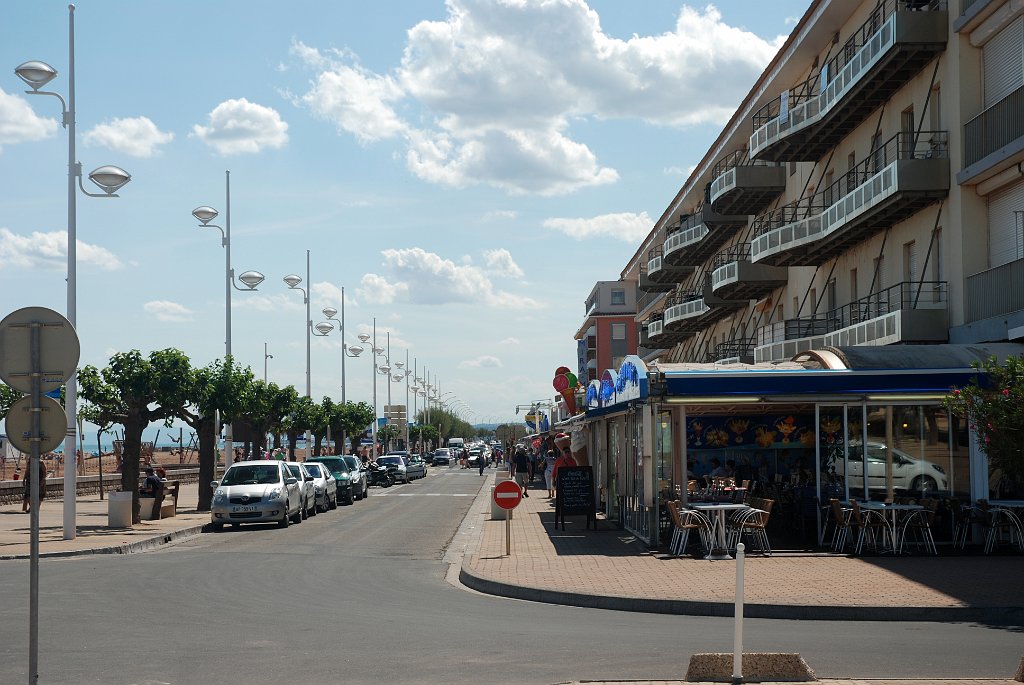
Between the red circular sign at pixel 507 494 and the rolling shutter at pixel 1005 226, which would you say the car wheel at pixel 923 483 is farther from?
the red circular sign at pixel 507 494

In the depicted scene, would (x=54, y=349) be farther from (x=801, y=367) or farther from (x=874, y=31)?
(x=874, y=31)

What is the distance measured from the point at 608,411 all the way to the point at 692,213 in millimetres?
38395

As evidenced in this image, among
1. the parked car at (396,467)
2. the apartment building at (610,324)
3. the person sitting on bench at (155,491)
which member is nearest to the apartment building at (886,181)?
the person sitting on bench at (155,491)

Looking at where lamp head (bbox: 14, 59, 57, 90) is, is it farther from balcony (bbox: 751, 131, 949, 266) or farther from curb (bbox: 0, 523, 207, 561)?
balcony (bbox: 751, 131, 949, 266)

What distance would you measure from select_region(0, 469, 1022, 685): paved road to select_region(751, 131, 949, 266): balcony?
52.1 feet

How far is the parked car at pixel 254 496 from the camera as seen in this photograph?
97.5 feet

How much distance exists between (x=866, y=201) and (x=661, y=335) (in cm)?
3854

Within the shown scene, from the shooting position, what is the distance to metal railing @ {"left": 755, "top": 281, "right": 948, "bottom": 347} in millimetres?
29047

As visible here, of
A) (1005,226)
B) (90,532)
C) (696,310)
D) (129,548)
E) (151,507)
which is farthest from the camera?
(696,310)

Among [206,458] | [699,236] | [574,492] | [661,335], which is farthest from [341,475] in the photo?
[661,335]

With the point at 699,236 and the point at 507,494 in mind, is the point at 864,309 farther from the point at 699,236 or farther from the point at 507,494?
the point at 699,236

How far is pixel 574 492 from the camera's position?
86.0ft

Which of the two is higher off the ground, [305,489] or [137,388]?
[137,388]

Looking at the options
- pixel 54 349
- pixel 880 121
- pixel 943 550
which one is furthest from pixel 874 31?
pixel 54 349
